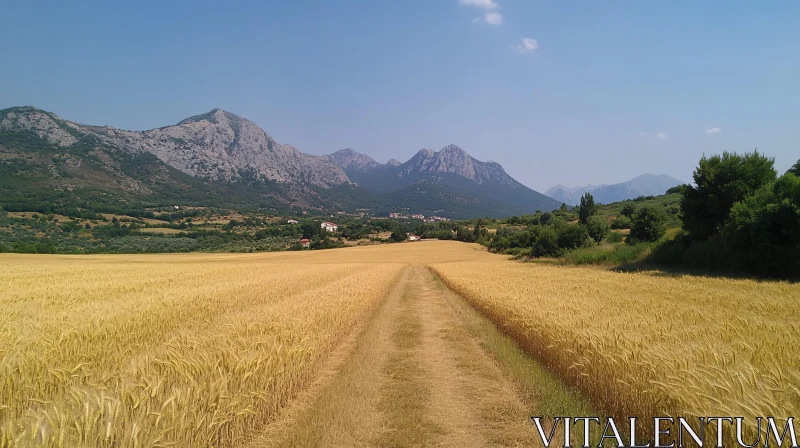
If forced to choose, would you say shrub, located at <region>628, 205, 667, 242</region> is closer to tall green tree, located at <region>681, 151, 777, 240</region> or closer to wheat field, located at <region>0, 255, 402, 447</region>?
tall green tree, located at <region>681, 151, 777, 240</region>

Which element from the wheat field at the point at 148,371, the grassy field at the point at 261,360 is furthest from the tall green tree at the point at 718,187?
the wheat field at the point at 148,371

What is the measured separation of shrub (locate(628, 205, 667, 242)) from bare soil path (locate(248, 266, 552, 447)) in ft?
127

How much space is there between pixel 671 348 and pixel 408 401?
441cm

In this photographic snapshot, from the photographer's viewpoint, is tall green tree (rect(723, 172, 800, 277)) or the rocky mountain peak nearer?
tall green tree (rect(723, 172, 800, 277))

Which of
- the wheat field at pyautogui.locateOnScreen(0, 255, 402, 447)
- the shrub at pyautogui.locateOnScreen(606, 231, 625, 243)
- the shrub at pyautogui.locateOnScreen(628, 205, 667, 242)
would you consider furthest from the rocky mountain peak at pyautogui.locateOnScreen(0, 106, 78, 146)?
the shrub at pyautogui.locateOnScreen(628, 205, 667, 242)

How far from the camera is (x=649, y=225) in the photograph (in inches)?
1596

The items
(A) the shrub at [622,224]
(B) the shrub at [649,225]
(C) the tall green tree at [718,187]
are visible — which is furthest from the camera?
(A) the shrub at [622,224]

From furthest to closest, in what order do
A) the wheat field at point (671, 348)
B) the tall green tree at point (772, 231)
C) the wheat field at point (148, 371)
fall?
the tall green tree at point (772, 231) < the wheat field at point (671, 348) < the wheat field at point (148, 371)

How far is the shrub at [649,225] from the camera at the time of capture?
39938 mm

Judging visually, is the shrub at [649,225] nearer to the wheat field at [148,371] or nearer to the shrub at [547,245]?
the shrub at [547,245]

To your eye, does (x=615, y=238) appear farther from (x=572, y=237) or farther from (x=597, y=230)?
(x=572, y=237)

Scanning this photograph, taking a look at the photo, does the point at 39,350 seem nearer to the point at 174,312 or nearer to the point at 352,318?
the point at 174,312

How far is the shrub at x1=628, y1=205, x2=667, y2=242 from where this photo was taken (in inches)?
1572

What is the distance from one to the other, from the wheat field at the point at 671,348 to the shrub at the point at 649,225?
98.2 feet
